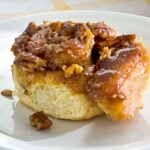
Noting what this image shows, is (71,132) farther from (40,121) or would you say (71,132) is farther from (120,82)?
(120,82)

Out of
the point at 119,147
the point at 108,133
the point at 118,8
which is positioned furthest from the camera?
the point at 118,8

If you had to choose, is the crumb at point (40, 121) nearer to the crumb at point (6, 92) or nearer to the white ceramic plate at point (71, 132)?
the white ceramic plate at point (71, 132)

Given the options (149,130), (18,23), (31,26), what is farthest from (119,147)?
(18,23)

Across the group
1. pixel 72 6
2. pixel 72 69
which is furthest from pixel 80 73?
pixel 72 6

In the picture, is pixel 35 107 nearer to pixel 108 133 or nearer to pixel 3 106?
pixel 3 106

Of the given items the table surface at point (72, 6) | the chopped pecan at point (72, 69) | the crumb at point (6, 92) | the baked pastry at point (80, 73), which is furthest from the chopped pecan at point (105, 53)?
the table surface at point (72, 6)
